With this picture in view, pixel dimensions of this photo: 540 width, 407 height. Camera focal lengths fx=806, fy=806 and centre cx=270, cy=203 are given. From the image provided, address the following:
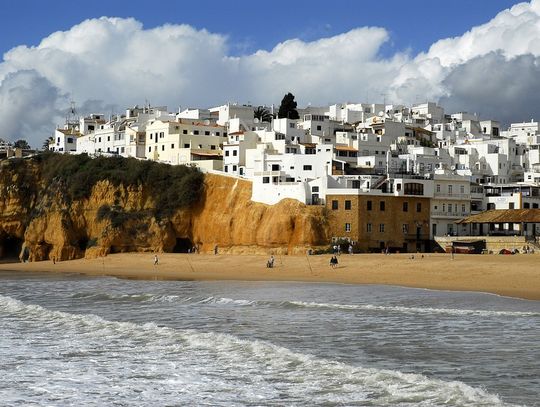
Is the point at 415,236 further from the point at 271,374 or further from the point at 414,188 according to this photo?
the point at 271,374

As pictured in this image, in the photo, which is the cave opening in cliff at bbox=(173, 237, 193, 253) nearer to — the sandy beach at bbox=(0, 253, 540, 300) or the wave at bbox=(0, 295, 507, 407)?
the sandy beach at bbox=(0, 253, 540, 300)

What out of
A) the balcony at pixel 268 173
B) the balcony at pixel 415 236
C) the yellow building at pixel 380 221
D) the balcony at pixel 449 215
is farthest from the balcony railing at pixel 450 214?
A: the balcony at pixel 268 173

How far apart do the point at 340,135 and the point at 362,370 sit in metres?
59.2

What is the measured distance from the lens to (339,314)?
26.2 metres

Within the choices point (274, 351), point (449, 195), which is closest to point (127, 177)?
point (449, 195)

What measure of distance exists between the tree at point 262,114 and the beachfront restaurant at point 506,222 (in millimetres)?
35621

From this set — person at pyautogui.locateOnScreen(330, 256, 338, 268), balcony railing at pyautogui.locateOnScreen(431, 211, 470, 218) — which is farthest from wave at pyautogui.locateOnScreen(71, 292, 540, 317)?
balcony railing at pyautogui.locateOnScreen(431, 211, 470, 218)

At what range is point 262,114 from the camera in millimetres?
89000

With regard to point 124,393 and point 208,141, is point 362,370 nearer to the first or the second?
point 124,393

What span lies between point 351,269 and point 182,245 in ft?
69.0

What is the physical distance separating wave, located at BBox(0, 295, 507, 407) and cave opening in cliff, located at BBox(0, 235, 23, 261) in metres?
50.8

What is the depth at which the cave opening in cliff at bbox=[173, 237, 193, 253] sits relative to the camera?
62.0 m

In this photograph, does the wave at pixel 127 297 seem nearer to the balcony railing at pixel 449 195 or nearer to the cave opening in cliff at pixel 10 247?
the balcony railing at pixel 449 195

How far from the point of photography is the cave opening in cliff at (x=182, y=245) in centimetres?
6200
